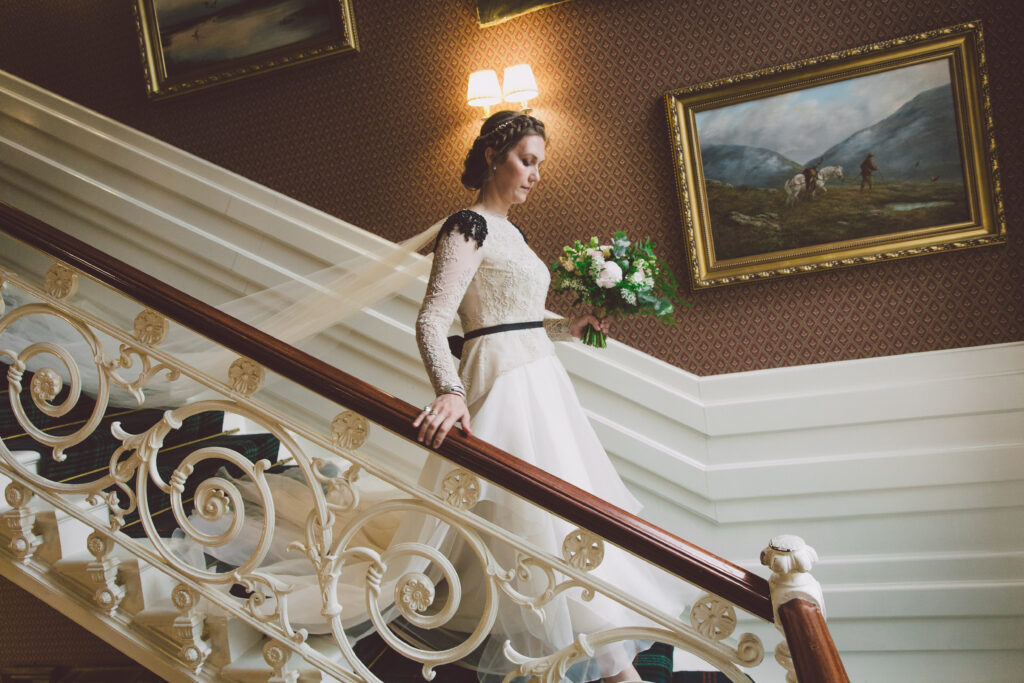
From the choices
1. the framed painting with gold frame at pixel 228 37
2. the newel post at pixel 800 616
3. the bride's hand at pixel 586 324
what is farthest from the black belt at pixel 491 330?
the framed painting with gold frame at pixel 228 37

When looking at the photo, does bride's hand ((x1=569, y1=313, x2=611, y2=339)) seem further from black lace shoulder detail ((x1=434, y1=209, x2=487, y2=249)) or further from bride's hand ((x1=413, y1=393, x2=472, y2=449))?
bride's hand ((x1=413, y1=393, x2=472, y2=449))

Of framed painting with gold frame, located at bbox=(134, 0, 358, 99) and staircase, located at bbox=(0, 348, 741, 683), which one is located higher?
framed painting with gold frame, located at bbox=(134, 0, 358, 99)

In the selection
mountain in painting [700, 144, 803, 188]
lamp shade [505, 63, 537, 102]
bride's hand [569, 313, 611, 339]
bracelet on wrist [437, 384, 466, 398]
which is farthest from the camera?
lamp shade [505, 63, 537, 102]

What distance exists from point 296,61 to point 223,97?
1.71 ft

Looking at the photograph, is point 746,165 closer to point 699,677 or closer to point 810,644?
point 699,677

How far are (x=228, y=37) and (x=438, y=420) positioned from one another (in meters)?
3.25

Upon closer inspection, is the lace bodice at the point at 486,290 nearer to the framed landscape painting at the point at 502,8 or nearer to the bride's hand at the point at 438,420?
the bride's hand at the point at 438,420

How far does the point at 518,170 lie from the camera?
2.14 m

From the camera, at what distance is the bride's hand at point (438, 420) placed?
1.62 m

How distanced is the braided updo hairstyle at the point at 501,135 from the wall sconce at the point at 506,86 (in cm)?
116

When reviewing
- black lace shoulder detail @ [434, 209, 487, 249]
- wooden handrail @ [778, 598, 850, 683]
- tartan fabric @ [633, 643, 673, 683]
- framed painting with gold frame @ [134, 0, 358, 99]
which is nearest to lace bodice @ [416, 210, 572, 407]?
black lace shoulder detail @ [434, 209, 487, 249]

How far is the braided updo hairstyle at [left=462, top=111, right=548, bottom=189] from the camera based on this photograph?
6.97 ft

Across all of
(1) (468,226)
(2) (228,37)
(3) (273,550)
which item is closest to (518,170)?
(1) (468,226)

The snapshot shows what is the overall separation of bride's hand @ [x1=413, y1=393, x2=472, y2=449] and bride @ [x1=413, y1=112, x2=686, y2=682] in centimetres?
6
